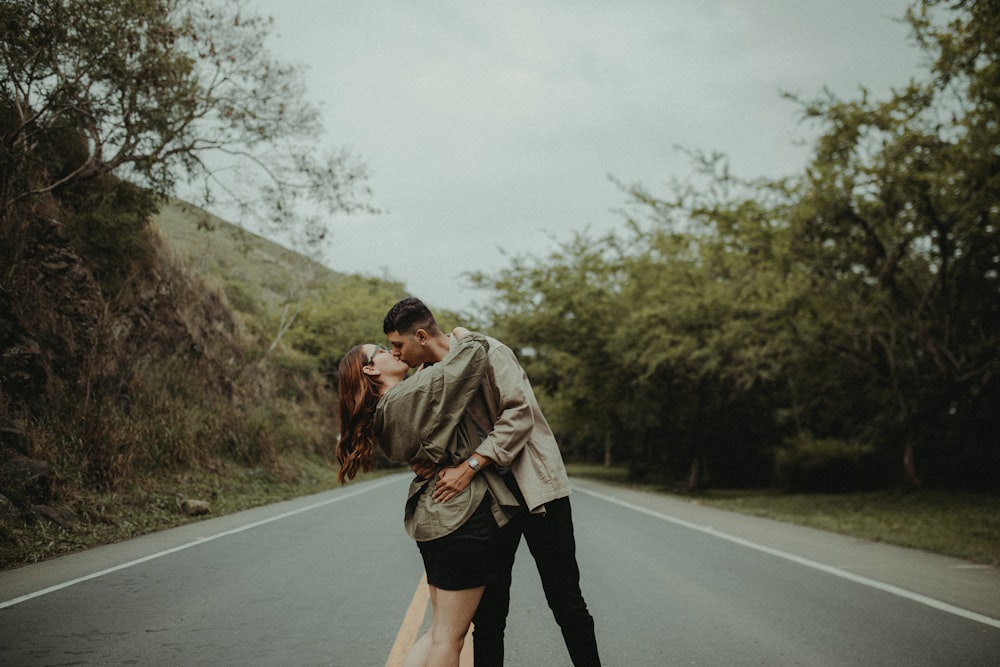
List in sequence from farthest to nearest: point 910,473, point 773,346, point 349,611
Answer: point 910,473, point 773,346, point 349,611

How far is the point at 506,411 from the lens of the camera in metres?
3.04

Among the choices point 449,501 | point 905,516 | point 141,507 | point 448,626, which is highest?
point 449,501

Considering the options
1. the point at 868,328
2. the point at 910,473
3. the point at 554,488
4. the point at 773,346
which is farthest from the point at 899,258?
the point at 554,488

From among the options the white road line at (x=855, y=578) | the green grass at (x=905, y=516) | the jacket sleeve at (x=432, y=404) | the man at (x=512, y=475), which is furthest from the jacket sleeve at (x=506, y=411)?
the green grass at (x=905, y=516)

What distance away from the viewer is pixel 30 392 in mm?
11977

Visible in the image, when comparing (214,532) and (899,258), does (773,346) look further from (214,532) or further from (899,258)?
(214,532)

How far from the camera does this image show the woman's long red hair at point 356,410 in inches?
122

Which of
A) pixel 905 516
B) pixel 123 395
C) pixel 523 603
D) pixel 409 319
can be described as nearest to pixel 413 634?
pixel 523 603

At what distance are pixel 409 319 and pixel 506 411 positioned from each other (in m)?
0.52

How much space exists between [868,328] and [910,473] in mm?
4571

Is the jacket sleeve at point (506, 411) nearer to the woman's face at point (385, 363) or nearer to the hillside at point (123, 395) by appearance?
the woman's face at point (385, 363)

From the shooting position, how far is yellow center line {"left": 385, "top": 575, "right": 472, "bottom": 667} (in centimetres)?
485

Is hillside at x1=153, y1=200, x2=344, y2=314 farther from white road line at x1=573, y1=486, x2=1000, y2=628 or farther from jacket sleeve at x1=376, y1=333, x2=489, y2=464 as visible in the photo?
jacket sleeve at x1=376, y1=333, x2=489, y2=464

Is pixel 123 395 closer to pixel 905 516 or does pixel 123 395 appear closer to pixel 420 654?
pixel 420 654
